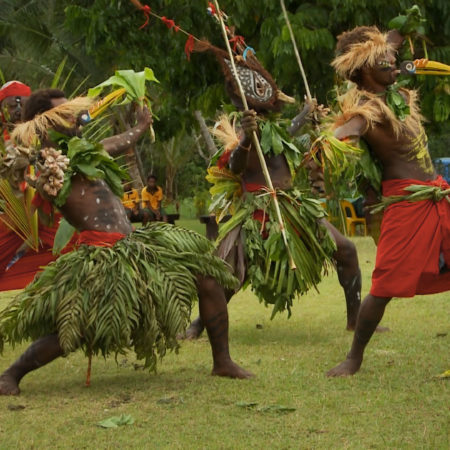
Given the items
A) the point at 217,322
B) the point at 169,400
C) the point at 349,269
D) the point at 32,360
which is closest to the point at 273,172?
the point at 349,269

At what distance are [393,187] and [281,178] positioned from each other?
935mm

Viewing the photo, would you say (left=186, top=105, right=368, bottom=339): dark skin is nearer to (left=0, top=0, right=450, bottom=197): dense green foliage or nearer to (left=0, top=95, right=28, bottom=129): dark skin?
(left=0, top=95, right=28, bottom=129): dark skin

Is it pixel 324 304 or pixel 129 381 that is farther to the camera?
pixel 324 304

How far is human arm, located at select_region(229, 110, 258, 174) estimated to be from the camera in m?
5.11

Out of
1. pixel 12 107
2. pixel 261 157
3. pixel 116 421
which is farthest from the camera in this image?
pixel 12 107

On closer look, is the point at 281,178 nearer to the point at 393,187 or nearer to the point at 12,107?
the point at 393,187

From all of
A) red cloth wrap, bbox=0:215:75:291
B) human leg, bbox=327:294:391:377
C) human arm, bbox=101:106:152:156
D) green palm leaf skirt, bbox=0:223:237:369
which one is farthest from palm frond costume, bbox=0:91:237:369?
red cloth wrap, bbox=0:215:75:291

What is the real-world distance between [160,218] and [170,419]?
12333 mm

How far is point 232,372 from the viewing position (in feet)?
16.3

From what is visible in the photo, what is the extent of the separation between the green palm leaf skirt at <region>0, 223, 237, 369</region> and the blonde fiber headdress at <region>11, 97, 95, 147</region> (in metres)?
0.65

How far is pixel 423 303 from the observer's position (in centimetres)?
764

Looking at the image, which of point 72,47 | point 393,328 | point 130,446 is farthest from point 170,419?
point 72,47

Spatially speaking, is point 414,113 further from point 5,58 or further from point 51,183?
point 5,58

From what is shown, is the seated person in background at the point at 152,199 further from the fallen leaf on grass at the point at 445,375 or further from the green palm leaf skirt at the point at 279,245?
the fallen leaf on grass at the point at 445,375
